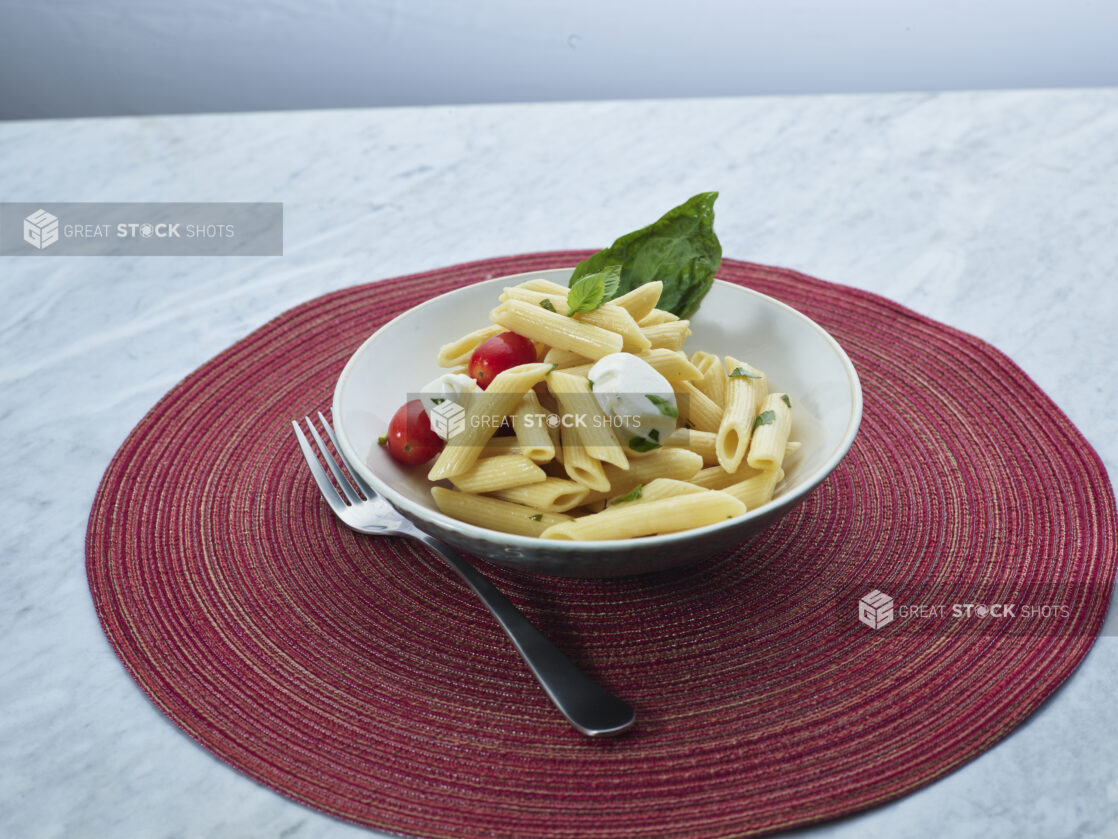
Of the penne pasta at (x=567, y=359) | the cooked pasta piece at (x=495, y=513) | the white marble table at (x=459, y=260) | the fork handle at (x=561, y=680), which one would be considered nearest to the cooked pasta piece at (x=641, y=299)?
the penne pasta at (x=567, y=359)

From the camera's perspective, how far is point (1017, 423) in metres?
1.38

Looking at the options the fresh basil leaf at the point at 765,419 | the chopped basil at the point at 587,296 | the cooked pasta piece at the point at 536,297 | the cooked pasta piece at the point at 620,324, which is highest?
the chopped basil at the point at 587,296

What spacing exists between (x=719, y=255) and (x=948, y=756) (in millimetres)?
785

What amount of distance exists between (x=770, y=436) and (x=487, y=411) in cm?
32

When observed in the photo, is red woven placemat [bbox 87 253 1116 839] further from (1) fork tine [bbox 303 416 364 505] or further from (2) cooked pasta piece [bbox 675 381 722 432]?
(2) cooked pasta piece [bbox 675 381 722 432]

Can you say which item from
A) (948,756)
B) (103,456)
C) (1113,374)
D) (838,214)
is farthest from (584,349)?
(838,214)

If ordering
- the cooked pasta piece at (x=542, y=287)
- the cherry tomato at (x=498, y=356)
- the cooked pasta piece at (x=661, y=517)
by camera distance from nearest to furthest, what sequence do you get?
the cooked pasta piece at (x=661, y=517), the cherry tomato at (x=498, y=356), the cooked pasta piece at (x=542, y=287)

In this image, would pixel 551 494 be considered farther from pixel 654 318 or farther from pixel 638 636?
pixel 654 318

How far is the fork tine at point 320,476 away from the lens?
1265 millimetres

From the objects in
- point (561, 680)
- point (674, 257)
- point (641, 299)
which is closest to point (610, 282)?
point (641, 299)

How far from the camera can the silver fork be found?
0.96m

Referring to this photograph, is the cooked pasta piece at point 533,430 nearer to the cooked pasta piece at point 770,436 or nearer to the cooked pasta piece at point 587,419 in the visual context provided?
the cooked pasta piece at point 587,419

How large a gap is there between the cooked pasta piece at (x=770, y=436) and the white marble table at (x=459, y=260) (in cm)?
37

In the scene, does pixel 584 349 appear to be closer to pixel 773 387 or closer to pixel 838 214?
pixel 773 387
